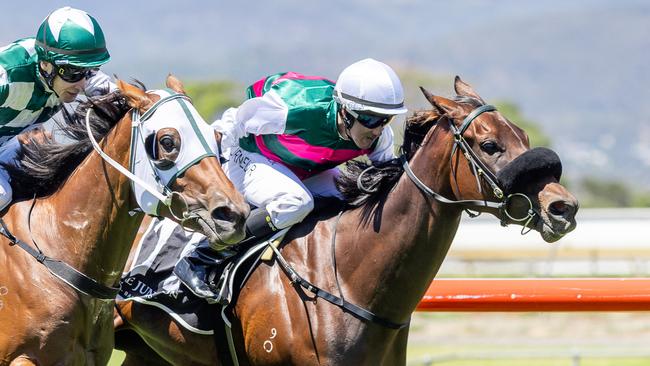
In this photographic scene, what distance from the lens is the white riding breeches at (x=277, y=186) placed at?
544 centimetres

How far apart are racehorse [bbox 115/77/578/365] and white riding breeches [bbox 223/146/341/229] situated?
0.56 ft

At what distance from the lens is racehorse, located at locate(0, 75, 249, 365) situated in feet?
15.5

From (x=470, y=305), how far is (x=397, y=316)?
132cm

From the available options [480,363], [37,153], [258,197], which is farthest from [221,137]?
[480,363]

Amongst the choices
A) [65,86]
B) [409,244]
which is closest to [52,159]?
[65,86]

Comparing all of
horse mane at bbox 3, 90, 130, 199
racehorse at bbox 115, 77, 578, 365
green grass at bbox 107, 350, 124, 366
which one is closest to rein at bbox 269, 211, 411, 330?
racehorse at bbox 115, 77, 578, 365

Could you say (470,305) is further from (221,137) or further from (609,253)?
(609,253)

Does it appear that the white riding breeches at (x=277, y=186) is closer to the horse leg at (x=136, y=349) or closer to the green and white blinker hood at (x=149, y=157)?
the green and white blinker hood at (x=149, y=157)

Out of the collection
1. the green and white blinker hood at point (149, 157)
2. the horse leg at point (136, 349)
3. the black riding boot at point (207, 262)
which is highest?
the green and white blinker hood at point (149, 157)

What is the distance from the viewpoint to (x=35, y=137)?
17.4 feet

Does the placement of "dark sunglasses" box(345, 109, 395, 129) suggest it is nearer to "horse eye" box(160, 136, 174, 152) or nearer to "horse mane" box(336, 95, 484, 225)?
"horse mane" box(336, 95, 484, 225)

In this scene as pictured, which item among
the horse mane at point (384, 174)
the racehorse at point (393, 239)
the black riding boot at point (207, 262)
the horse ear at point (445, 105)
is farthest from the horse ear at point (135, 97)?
the horse ear at point (445, 105)

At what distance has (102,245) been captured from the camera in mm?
4973

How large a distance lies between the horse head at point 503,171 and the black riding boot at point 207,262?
91cm
